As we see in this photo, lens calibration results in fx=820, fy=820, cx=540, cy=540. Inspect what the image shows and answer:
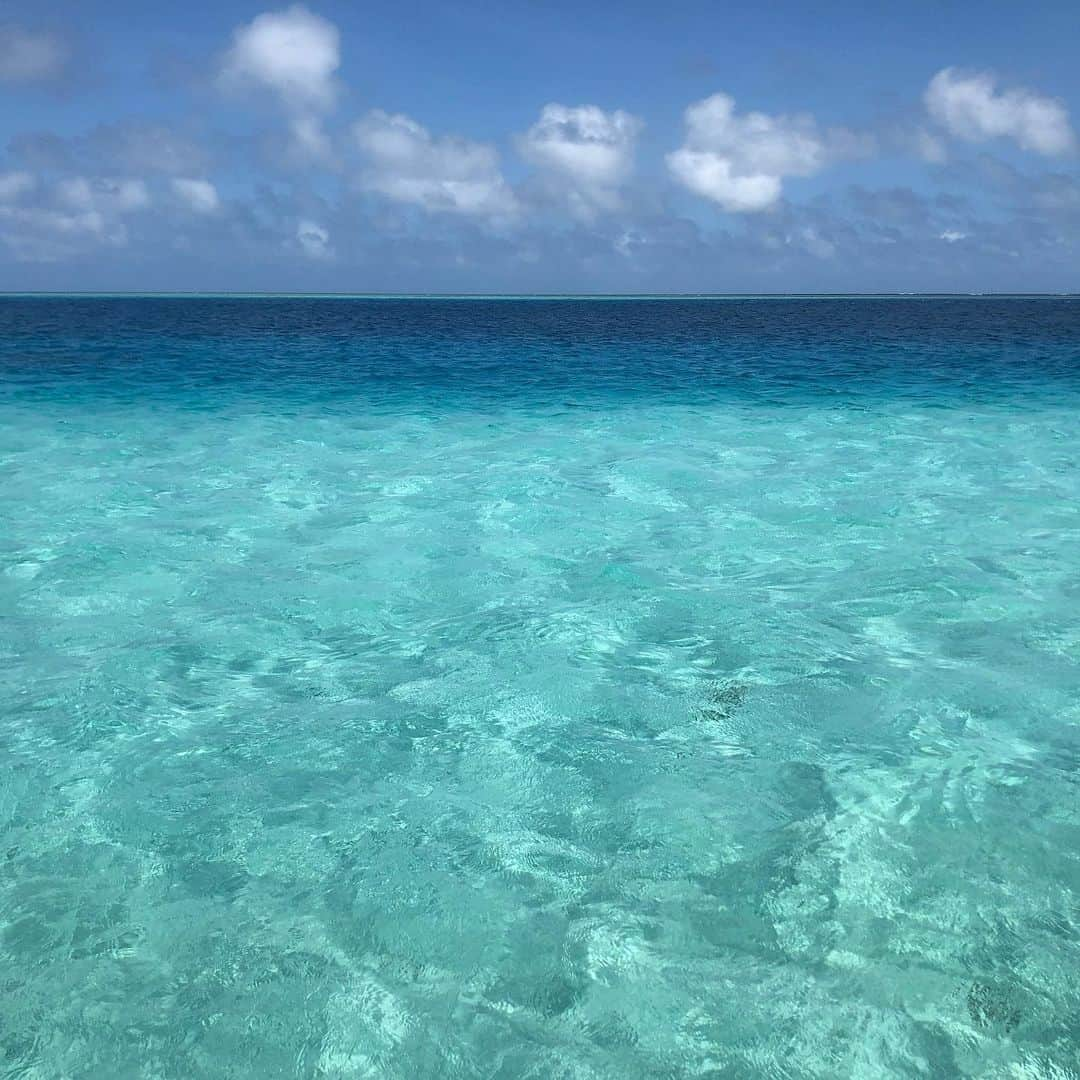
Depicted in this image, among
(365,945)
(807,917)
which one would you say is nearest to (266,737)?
(365,945)

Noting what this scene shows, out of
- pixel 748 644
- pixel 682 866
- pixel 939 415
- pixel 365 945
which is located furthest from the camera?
pixel 939 415

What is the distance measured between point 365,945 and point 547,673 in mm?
2841

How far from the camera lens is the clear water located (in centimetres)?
327

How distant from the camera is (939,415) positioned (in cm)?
1912

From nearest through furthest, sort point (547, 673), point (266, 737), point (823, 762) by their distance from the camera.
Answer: point (823, 762), point (266, 737), point (547, 673)

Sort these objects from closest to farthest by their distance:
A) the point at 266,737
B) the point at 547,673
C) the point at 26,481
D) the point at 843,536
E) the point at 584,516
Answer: the point at 266,737, the point at 547,673, the point at 843,536, the point at 584,516, the point at 26,481

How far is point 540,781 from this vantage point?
4.87m

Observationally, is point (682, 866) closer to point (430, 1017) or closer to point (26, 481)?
point (430, 1017)

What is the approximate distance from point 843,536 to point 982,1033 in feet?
22.8

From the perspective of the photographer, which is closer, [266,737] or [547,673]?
[266,737]

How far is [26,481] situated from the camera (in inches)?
496

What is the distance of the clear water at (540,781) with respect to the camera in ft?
10.7

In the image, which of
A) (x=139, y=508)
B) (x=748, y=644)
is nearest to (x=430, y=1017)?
(x=748, y=644)

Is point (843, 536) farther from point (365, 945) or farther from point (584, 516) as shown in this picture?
point (365, 945)
